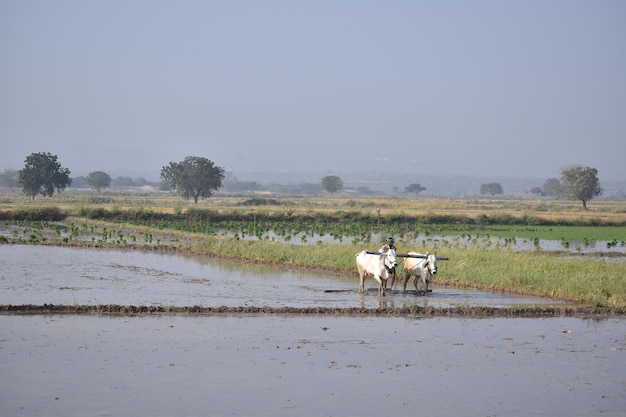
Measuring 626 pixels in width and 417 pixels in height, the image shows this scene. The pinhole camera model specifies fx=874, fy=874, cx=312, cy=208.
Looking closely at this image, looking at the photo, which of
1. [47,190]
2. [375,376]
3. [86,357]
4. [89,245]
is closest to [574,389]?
[375,376]

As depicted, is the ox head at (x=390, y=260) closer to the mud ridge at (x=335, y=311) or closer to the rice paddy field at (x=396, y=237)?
the mud ridge at (x=335, y=311)

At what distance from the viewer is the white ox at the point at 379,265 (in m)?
20.7

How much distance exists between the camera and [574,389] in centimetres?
1229

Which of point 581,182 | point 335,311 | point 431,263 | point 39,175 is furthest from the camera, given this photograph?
Result: point 581,182

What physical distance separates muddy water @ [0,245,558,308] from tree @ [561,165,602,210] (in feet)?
269

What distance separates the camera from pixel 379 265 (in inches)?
835

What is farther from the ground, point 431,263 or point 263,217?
point 431,263

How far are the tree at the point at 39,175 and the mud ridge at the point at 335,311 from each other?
275 ft

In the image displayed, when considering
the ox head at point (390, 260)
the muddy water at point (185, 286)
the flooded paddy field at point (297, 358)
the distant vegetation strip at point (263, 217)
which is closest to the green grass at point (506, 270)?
the muddy water at point (185, 286)

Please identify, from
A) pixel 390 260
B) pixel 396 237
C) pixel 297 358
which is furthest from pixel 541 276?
pixel 396 237

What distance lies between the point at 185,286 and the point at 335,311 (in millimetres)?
5963

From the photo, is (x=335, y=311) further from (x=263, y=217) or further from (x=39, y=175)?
(x=39, y=175)

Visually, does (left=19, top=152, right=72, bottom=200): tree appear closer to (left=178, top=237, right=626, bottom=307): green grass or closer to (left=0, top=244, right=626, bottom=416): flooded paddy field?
(left=178, top=237, right=626, bottom=307): green grass

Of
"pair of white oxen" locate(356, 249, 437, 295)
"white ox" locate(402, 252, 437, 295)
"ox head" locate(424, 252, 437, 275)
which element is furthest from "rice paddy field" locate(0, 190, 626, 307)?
"ox head" locate(424, 252, 437, 275)
